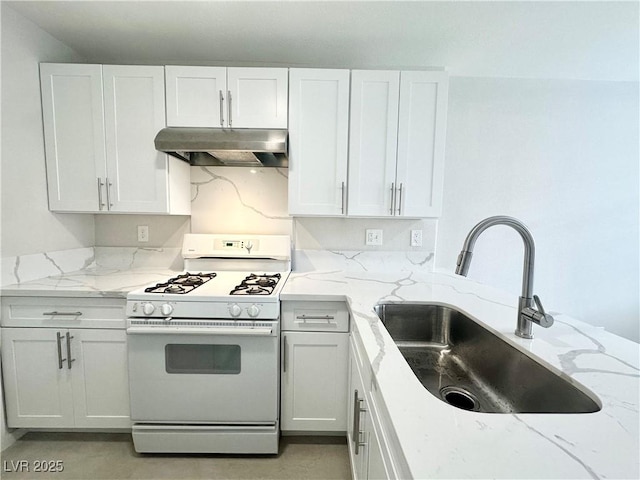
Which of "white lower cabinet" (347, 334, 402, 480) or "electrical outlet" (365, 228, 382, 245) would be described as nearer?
"white lower cabinet" (347, 334, 402, 480)

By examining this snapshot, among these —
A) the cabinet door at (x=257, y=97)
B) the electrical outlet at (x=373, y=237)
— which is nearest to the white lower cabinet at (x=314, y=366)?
the electrical outlet at (x=373, y=237)

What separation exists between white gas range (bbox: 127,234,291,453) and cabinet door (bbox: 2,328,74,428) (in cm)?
46

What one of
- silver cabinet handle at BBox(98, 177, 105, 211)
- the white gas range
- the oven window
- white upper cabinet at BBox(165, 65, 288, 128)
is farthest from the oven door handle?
white upper cabinet at BBox(165, 65, 288, 128)

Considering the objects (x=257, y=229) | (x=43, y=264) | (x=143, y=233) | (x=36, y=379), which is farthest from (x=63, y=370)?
(x=257, y=229)

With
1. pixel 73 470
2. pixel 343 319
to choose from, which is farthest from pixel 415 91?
pixel 73 470

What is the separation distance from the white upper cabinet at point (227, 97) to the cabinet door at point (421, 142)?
0.75m

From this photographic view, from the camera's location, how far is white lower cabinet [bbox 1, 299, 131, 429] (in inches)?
58.6

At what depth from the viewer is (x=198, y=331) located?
1376mm

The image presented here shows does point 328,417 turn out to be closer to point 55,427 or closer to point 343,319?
point 343,319

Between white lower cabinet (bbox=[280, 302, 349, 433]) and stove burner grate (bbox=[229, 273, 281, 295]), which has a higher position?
stove burner grate (bbox=[229, 273, 281, 295])

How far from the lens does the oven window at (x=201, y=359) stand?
1.43 metres

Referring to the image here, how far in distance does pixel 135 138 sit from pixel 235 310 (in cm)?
127

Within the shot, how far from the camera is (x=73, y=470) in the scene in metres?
1.44

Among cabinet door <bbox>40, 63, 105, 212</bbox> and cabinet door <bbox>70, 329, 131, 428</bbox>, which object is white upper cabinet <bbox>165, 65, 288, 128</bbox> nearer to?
cabinet door <bbox>40, 63, 105, 212</bbox>
